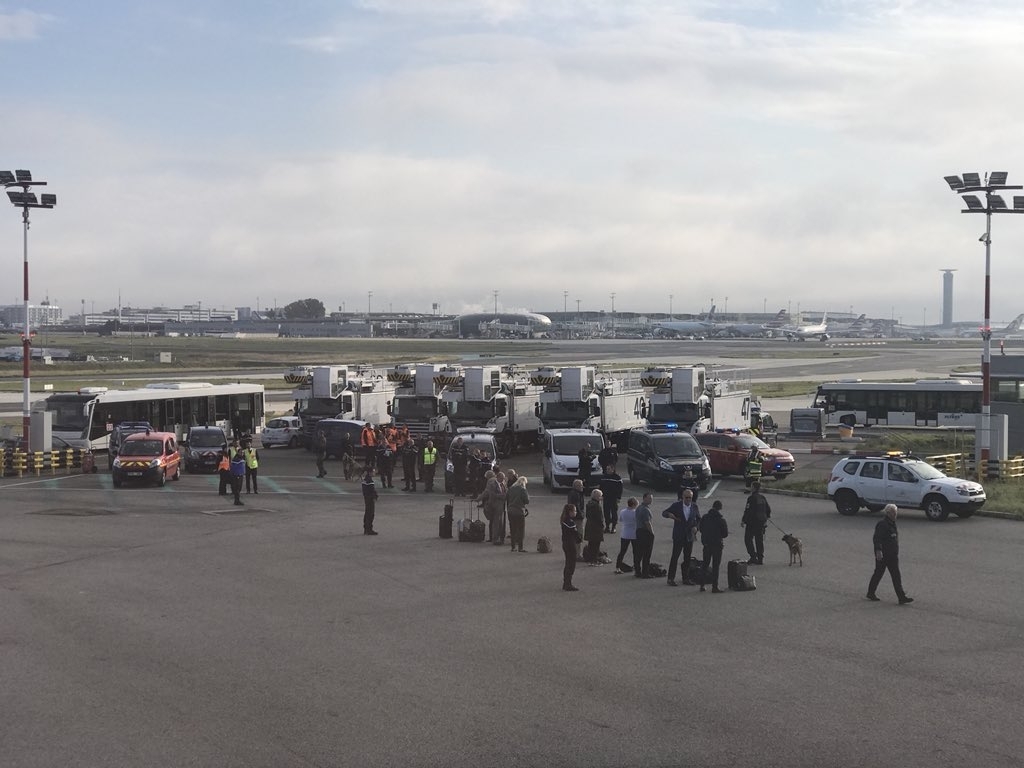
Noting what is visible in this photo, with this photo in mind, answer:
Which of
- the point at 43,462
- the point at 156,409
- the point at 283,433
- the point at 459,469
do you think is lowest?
the point at 43,462

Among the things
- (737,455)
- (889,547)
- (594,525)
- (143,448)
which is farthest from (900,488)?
(143,448)

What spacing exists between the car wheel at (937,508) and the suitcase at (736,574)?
10.2 meters

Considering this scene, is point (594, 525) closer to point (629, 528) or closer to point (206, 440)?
point (629, 528)

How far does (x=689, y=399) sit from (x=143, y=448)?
20258 millimetres

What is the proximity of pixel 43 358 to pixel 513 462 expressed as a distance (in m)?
86.5

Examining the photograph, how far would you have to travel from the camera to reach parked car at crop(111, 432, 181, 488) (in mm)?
32625

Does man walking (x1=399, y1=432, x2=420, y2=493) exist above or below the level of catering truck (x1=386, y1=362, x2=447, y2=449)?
below

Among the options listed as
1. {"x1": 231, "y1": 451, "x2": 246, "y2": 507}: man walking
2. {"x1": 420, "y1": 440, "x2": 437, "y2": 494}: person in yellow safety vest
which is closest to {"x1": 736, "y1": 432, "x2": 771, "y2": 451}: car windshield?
{"x1": 420, "y1": 440, "x2": 437, "y2": 494}: person in yellow safety vest

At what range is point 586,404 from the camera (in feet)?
142

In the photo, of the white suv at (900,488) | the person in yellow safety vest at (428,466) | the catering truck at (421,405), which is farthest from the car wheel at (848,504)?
the catering truck at (421,405)

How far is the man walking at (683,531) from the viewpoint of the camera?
59.0 ft

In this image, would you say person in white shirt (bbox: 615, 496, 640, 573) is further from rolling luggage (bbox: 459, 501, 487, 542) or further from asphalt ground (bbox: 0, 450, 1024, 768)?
rolling luggage (bbox: 459, 501, 487, 542)

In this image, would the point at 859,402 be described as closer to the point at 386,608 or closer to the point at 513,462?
the point at 513,462

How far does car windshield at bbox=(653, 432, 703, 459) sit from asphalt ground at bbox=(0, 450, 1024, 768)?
9.13m
